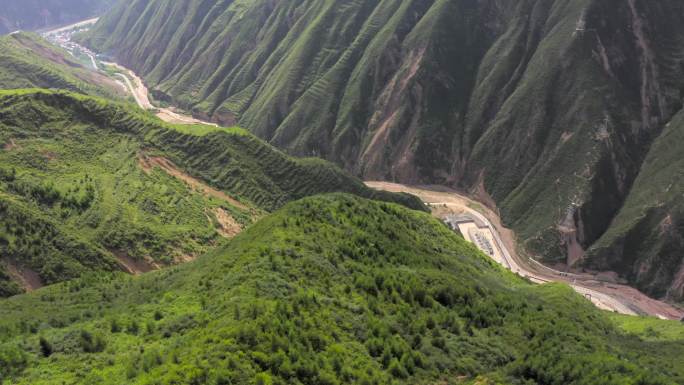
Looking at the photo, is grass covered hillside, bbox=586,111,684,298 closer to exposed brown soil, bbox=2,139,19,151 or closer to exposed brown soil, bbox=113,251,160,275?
exposed brown soil, bbox=113,251,160,275

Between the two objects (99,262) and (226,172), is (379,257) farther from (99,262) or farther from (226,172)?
(226,172)

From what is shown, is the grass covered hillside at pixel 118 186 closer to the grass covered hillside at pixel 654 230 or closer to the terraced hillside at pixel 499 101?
the terraced hillside at pixel 499 101

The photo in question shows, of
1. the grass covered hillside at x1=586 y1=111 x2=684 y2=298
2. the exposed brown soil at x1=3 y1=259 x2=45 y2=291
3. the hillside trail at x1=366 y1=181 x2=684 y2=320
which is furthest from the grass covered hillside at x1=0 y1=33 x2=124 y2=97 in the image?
the grass covered hillside at x1=586 y1=111 x2=684 y2=298

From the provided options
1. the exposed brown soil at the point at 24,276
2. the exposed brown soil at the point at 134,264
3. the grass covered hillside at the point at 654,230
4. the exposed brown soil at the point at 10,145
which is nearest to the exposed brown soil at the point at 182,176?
the exposed brown soil at the point at 10,145

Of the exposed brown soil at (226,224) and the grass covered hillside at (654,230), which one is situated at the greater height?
the grass covered hillside at (654,230)

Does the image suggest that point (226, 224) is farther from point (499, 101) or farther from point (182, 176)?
point (499, 101)

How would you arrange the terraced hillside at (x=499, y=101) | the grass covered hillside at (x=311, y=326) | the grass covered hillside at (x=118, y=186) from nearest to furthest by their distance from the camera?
the grass covered hillside at (x=311, y=326) → the grass covered hillside at (x=118, y=186) → the terraced hillside at (x=499, y=101)

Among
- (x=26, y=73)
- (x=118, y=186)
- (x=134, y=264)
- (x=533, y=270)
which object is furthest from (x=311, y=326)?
(x=26, y=73)
